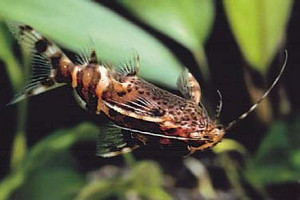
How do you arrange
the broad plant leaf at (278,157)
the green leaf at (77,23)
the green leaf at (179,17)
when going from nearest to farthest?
the green leaf at (77,23)
the green leaf at (179,17)
the broad plant leaf at (278,157)

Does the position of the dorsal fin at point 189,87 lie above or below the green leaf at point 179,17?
above

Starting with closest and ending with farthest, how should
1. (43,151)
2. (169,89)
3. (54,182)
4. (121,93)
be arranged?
(121,93)
(169,89)
(43,151)
(54,182)

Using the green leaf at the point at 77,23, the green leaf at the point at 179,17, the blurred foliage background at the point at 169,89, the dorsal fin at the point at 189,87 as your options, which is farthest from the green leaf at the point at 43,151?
the dorsal fin at the point at 189,87

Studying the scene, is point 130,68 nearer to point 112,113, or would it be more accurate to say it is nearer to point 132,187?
point 112,113

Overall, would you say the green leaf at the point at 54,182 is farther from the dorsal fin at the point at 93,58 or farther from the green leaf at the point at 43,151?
the dorsal fin at the point at 93,58

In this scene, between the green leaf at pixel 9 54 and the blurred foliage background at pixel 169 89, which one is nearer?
the blurred foliage background at pixel 169 89

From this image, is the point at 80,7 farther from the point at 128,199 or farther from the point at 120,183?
the point at 128,199

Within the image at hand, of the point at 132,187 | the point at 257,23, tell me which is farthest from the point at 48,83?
the point at 132,187

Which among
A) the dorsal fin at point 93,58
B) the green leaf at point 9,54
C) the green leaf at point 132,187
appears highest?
the dorsal fin at point 93,58
